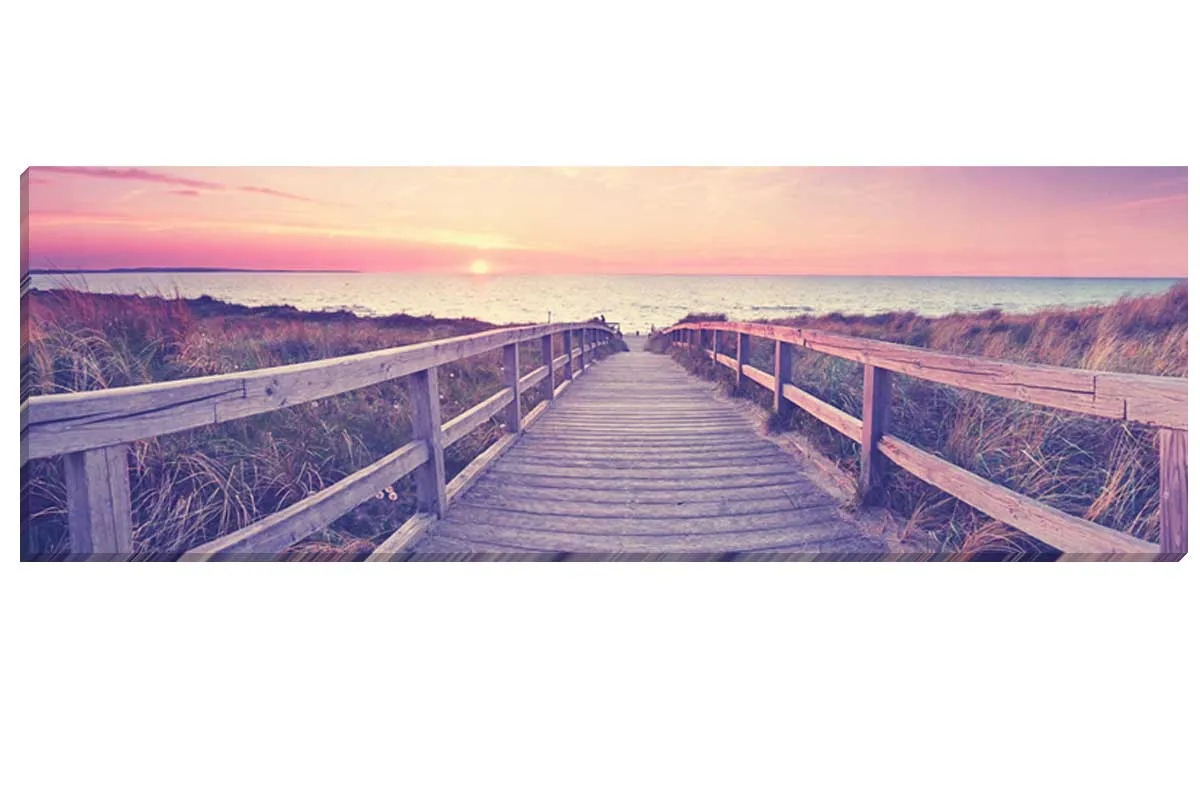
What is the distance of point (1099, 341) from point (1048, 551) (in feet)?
3.35

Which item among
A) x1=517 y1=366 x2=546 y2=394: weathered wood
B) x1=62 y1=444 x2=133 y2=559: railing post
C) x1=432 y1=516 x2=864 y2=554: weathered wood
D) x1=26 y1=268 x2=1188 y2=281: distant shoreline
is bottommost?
x1=432 y1=516 x2=864 y2=554: weathered wood

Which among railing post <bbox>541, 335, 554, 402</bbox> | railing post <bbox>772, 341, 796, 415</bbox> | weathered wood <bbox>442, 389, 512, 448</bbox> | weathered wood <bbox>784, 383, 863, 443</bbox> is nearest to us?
weathered wood <bbox>442, 389, 512, 448</bbox>

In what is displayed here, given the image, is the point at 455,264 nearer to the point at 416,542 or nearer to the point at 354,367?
the point at 354,367

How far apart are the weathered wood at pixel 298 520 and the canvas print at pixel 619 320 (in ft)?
0.04

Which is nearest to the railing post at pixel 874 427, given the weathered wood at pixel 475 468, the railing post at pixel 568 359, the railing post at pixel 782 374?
the railing post at pixel 782 374

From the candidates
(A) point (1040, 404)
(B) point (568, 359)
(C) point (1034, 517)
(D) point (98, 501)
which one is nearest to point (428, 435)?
(D) point (98, 501)

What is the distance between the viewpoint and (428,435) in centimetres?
309

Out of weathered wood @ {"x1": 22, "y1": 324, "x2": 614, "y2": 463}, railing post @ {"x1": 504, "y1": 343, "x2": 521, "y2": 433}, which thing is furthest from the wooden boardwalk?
weathered wood @ {"x1": 22, "y1": 324, "x2": 614, "y2": 463}

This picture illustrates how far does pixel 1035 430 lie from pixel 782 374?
1517mm

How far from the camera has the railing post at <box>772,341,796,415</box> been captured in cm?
430

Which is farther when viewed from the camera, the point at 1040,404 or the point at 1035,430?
the point at 1035,430

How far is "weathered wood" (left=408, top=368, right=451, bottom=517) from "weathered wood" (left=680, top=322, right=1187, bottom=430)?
2.04m

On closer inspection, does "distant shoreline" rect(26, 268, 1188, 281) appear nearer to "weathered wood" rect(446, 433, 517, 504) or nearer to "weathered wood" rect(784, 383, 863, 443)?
"weathered wood" rect(784, 383, 863, 443)

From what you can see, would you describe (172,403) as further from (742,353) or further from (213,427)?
(742,353)
